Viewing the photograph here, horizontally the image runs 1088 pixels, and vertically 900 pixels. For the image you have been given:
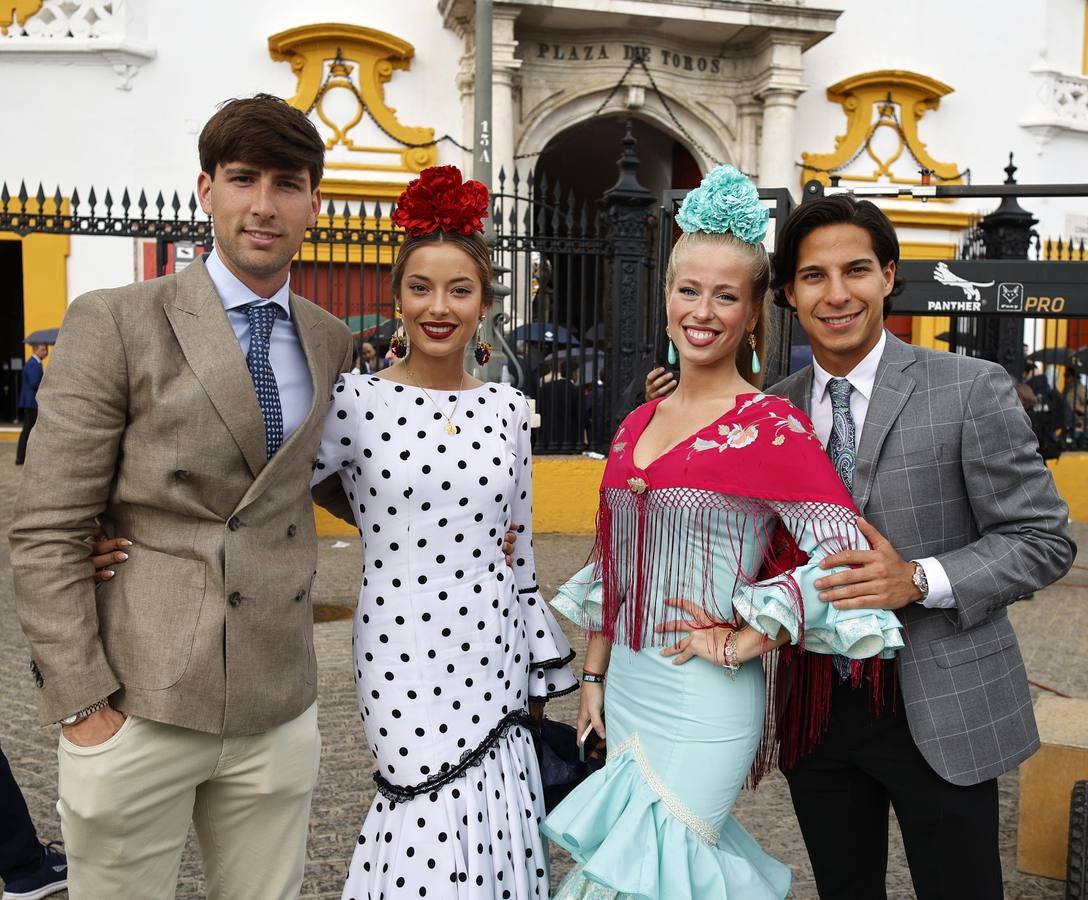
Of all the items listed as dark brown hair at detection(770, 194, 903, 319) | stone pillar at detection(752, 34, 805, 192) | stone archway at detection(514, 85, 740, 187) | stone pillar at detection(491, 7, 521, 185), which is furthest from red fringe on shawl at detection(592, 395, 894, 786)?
stone pillar at detection(752, 34, 805, 192)

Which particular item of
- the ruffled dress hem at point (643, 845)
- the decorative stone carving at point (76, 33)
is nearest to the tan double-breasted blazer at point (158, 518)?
the ruffled dress hem at point (643, 845)

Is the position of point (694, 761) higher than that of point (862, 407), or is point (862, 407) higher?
point (862, 407)

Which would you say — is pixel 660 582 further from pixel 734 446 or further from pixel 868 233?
pixel 868 233

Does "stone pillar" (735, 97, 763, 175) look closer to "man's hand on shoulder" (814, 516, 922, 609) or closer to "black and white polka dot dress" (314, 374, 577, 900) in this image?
"black and white polka dot dress" (314, 374, 577, 900)

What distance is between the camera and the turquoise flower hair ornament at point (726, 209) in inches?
Answer: 89.7

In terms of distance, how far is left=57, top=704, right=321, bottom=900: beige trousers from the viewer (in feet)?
6.76

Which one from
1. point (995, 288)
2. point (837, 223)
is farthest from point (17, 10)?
point (837, 223)

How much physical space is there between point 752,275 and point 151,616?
4.71ft

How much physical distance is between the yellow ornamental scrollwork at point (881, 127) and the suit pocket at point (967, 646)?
14.4 meters

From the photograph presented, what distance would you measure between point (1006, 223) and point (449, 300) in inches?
375

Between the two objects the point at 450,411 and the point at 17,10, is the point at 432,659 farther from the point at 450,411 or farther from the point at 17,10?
the point at 17,10

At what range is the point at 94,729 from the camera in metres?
2.02

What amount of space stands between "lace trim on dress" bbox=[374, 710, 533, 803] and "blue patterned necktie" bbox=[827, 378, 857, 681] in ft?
2.63

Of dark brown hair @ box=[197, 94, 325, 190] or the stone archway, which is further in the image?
the stone archway
